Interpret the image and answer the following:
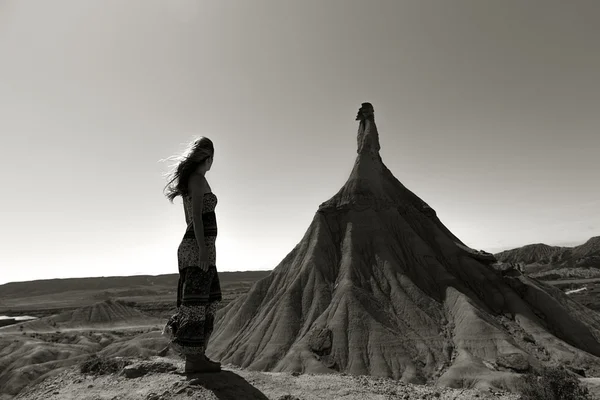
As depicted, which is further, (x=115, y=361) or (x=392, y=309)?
(x=392, y=309)

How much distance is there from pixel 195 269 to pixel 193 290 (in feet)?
1.06

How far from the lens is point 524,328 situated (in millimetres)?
34875

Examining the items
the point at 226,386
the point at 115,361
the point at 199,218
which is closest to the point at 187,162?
the point at 199,218

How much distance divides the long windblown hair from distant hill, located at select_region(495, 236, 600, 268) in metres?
158

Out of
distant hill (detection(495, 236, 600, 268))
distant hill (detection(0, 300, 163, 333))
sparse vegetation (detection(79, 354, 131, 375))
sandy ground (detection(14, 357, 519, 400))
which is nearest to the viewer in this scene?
sandy ground (detection(14, 357, 519, 400))

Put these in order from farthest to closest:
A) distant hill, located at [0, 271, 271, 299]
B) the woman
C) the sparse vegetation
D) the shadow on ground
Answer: distant hill, located at [0, 271, 271, 299] → the sparse vegetation → the woman → the shadow on ground

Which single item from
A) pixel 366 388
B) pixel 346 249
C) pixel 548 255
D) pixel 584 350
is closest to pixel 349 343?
pixel 346 249

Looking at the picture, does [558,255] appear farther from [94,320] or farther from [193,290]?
[193,290]

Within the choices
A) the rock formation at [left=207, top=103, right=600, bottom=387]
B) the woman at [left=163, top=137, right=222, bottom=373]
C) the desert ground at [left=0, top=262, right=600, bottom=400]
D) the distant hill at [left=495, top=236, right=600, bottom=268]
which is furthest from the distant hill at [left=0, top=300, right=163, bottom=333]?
the distant hill at [left=495, top=236, right=600, bottom=268]

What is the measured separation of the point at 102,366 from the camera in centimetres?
815

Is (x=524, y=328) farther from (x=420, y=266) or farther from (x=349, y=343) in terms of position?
(x=349, y=343)

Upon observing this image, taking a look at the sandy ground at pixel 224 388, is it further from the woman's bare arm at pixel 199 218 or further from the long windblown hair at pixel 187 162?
the long windblown hair at pixel 187 162

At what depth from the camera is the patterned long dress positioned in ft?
20.5

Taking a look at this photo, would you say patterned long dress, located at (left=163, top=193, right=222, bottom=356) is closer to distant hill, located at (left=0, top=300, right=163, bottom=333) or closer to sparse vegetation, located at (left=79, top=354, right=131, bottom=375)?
sparse vegetation, located at (left=79, top=354, right=131, bottom=375)
